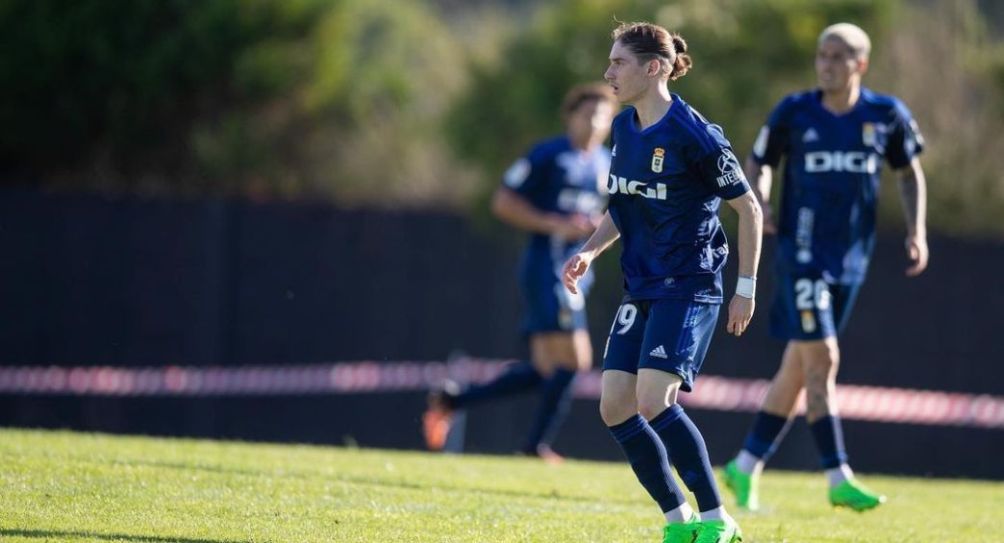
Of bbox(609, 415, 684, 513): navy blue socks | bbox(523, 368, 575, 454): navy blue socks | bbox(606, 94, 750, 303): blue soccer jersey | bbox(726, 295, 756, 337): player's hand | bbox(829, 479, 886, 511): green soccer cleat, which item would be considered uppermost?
bbox(606, 94, 750, 303): blue soccer jersey

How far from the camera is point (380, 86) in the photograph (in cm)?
2209

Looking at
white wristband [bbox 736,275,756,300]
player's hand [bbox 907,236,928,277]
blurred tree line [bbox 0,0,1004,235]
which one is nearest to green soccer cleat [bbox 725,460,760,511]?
player's hand [bbox 907,236,928,277]

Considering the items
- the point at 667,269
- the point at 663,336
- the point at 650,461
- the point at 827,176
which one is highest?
the point at 827,176

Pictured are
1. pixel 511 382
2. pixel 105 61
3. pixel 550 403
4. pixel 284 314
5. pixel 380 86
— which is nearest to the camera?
pixel 550 403

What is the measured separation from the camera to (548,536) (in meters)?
6.78

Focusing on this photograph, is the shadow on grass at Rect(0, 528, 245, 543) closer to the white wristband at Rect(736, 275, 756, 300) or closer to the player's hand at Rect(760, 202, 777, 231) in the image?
the white wristband at Rect(736, 275, 756, 300)

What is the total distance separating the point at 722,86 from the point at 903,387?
11.3ft

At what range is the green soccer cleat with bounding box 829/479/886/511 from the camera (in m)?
8.14

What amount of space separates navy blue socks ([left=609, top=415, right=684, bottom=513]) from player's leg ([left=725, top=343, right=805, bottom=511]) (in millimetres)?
2131

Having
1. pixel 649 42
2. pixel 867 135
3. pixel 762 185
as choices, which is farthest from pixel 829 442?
pixel 649 42

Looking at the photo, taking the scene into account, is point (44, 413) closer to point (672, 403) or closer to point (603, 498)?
point (603, 498)

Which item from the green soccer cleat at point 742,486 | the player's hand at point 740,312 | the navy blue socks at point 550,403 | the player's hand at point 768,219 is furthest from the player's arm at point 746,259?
the navy blue socks at point 550,403

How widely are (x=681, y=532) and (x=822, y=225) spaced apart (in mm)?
2645

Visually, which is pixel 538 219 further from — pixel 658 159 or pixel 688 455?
pixel 688 455
